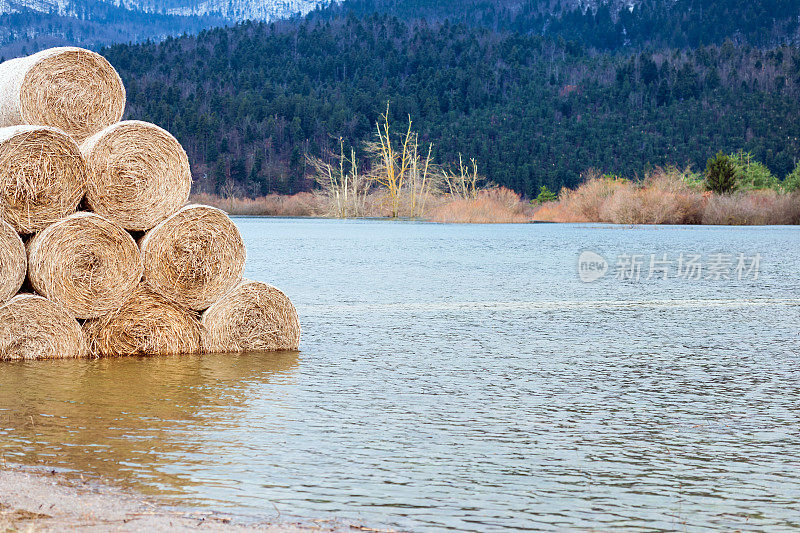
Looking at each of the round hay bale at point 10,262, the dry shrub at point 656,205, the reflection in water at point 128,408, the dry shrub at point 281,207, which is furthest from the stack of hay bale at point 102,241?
the dry shrub at point 281,207

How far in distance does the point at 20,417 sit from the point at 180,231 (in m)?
3.58

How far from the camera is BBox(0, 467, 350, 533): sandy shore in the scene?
4.96 meters

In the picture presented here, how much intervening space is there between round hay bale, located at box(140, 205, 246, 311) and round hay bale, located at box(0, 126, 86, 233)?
0.96m

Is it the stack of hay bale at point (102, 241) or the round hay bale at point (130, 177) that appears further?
the round hay bale at point (130, 177)

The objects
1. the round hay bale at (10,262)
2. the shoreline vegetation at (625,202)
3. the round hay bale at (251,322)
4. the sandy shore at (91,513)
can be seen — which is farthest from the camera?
the shoreline vegetation at (625,202)

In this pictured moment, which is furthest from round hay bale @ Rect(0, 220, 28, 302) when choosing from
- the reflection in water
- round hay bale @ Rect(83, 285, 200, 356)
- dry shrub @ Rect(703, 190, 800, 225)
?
dry shrub @ Rect(703, 190, 800, 225)

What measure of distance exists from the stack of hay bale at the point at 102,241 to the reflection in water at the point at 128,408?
1.09 ft

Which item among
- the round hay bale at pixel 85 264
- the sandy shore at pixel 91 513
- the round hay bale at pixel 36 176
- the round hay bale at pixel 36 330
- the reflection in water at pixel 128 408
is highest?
the round hay bale at pixel 36 176

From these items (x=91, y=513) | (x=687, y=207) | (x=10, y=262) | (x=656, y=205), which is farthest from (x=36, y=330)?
(x=687, y=207)

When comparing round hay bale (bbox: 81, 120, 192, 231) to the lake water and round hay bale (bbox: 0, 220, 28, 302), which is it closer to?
round hay bale (bbox: 0, 220, 28, 302)

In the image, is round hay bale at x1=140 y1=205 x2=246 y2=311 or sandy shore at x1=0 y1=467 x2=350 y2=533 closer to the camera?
sandy shore at x1=0 y1=467 x2=350 y2=533

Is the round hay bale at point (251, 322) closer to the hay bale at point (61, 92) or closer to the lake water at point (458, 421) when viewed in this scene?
the lake water at point (458, 421)

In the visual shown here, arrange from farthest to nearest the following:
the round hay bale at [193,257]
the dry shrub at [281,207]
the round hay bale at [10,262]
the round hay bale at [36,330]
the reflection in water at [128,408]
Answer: the dry shrub at [281,207] → the round hay bale at [193,257] → the round hay bale at [36,330] → the round hay bale at [10,262] → the reflection in water at [128,408]

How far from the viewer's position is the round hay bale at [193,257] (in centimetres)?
1062
